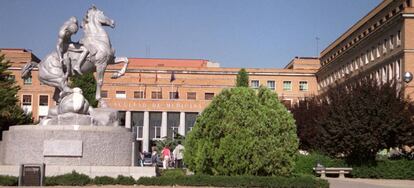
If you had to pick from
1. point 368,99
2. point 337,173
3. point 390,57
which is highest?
point 390,57

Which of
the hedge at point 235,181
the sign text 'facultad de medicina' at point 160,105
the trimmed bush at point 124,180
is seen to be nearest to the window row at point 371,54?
the sign text 'facultad de medicina' at point 160,105

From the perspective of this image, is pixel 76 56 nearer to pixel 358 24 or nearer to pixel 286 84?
pixel 358 24

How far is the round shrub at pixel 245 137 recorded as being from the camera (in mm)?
21750

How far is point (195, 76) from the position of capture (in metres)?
109

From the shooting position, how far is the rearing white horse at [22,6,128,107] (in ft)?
73.0

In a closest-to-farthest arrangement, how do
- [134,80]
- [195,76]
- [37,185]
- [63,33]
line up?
[37,185] → [63,33] → [134,80] → [195,76]

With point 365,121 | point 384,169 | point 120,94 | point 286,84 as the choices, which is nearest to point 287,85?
point 286,84

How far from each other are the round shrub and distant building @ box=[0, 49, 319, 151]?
186ft

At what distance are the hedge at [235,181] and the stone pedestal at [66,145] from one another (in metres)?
1.85

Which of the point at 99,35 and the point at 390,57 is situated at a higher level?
the point at 390,57

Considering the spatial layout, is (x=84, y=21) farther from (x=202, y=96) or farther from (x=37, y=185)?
(x=202, y=96)

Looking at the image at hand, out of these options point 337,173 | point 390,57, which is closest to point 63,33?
point 337,173

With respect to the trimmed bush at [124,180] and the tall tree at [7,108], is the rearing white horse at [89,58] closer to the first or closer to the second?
the trimmed bush at [124,180]

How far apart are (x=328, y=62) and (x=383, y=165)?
209ft
